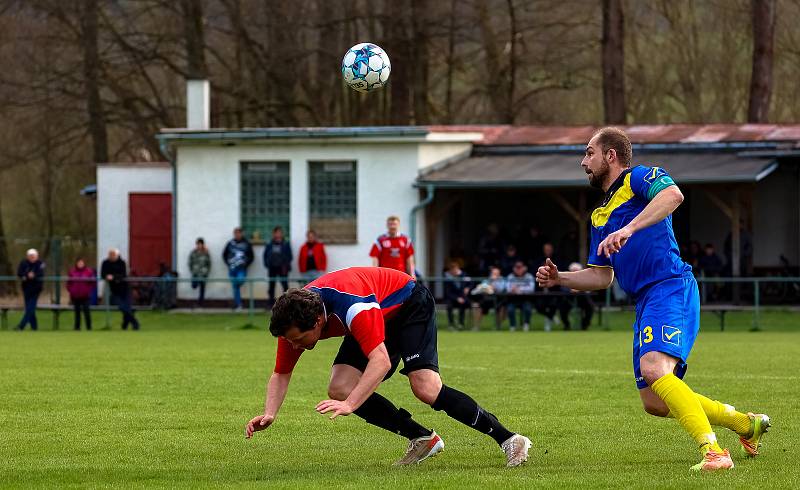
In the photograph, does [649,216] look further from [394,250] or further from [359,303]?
[394,250]

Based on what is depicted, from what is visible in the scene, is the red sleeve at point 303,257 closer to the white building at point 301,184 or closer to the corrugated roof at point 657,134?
the white building at point 301,184

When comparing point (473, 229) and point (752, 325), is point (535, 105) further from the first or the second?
point (752, 325)

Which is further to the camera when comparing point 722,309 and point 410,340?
point 722,309

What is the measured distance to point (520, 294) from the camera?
2495cm

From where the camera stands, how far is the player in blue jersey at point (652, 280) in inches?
307

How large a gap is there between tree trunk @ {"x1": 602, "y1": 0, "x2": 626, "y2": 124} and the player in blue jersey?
2998 centimetres

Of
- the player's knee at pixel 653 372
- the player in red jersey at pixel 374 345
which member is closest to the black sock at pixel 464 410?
the player in red jersey at pixel 374 345

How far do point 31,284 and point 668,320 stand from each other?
20546 mm

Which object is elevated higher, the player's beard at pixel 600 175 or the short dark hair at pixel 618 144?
the short dark hair at pixel 618 144

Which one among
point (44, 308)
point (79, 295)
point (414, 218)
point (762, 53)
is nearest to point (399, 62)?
point (414, 218)

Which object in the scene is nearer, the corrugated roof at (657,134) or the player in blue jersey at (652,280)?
the player in blue jersey at (652,280)

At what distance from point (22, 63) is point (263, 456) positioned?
3333 cm

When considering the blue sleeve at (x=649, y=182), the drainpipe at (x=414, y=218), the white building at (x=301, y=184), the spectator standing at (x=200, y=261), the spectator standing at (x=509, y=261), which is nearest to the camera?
the blue sleeve at (x=649, y=182)

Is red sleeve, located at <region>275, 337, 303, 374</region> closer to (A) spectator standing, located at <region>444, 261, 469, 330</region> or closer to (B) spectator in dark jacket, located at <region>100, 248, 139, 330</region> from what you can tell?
(A) spectator standing, located at <region>444, 261, 469, 330</region>
